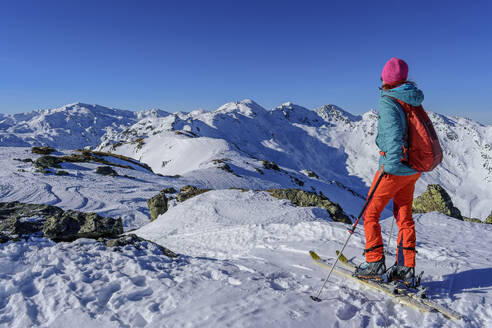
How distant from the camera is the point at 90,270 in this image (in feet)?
16.4

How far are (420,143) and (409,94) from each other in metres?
0.72

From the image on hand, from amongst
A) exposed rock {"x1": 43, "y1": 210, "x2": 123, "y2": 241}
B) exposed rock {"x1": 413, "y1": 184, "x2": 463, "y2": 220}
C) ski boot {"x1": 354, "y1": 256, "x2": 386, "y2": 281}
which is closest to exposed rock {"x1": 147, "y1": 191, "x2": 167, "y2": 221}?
exposed rock {"x1": 43, "y1": 210, "x2": 123, "y2": 241}

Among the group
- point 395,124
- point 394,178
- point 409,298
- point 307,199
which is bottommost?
point 307,199

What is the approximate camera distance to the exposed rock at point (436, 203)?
17.6m

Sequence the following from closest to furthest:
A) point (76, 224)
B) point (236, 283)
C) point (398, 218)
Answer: point (398, 218) < point (236, 283) < point (76, 224)

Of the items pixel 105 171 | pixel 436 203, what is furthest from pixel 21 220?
pixel 436 203

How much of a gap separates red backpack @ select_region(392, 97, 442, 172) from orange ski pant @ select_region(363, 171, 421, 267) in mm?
407

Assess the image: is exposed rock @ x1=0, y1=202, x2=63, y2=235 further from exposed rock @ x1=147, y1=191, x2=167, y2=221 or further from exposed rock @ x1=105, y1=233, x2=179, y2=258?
exposed rock @ x1=147, y1=191, x2=167, y2=221

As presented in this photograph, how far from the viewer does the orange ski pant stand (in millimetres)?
4176

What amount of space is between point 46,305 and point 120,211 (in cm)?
1375

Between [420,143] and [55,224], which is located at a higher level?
[420,143]

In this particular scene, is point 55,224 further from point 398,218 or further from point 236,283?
point 398,218

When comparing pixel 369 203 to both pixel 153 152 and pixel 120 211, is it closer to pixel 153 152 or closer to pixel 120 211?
pixel 120 211

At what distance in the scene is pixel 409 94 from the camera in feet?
12.5
